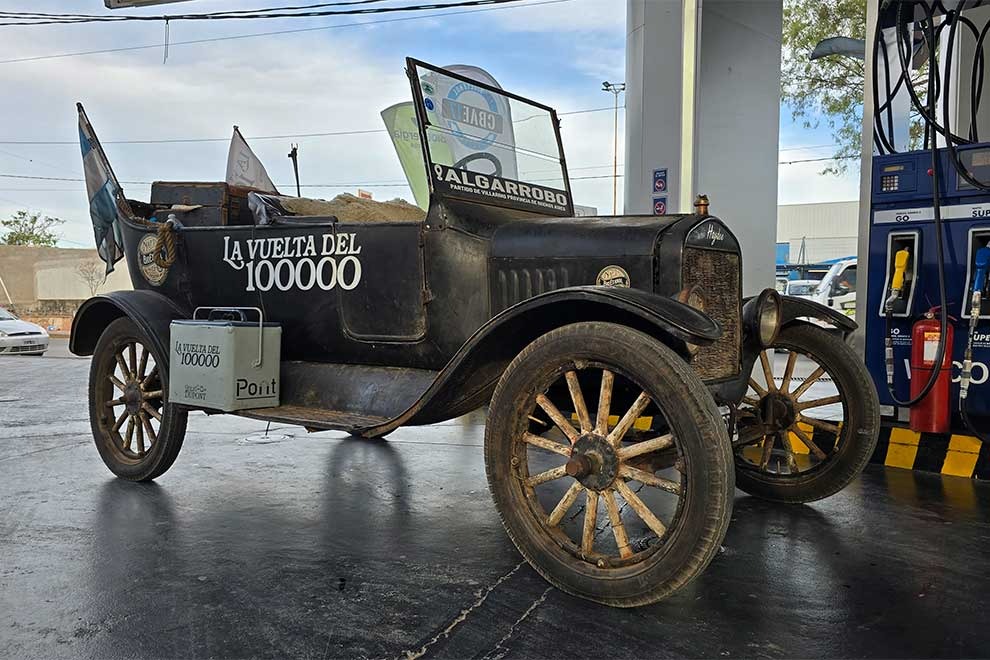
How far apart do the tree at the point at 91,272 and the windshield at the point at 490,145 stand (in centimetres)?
2361

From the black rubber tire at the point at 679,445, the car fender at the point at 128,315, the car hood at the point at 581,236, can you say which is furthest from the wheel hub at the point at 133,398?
the black rubber tire at the point at 679,445

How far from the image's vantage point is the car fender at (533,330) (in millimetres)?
2432

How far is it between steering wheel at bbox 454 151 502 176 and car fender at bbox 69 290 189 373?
1738mm

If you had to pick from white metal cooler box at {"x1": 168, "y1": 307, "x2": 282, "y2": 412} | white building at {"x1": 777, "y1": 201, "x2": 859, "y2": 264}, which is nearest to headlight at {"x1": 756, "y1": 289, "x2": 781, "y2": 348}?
white metal cooler box at {"x1": 168, "y1": 307, "x2": 282, "y2": 412}

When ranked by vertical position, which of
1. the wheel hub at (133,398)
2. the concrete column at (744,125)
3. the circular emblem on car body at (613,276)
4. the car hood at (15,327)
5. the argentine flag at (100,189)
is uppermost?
the concrete column at (744,125)

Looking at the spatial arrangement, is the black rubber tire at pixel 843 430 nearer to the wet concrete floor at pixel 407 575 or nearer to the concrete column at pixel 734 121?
the wet concrete floor at pixel 407 575

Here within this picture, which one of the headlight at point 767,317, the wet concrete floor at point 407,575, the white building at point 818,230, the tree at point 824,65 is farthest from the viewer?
the white building at point 818,230

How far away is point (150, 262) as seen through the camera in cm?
438

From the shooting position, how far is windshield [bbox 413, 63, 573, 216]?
11.6 feet

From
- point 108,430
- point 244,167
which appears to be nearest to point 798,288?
point 244,167

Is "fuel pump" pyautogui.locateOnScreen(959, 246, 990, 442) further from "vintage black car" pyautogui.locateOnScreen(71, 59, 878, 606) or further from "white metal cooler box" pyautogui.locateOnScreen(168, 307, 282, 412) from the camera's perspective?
"white metal cooler box" pyautogui.locateOnScreen(168, 307, 282, 412)

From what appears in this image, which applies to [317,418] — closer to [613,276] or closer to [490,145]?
[613,276]

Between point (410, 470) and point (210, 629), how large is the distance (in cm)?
218

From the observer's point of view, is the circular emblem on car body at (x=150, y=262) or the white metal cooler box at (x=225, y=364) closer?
the white metal cooler box at (x=225, y=364)
